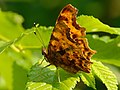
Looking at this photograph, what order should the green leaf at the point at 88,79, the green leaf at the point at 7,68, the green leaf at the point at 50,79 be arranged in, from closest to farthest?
the green leaf at the point at 50,79, the green leaf at the point at 88,79, the green leaf at the point at 7,68

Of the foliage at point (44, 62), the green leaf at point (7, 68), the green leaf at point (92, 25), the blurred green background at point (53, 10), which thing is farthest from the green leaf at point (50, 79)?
the blurred green background at point (53, 10)

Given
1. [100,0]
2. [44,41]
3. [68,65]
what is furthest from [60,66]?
[100,0]

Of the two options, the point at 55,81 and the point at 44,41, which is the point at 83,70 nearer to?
the point at 55,81

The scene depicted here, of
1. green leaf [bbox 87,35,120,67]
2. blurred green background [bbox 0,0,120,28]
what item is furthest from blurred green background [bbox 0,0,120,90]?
green leaf [bbox 87,35,120,67]

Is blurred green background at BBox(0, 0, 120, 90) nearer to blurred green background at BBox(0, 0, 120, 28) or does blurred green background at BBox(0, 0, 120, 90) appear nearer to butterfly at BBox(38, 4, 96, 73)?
blurred green background at BBox(0, 0, 120, 28)

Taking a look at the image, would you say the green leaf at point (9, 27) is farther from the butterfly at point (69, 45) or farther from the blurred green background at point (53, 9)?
the blurred green background at point (53, 9)
